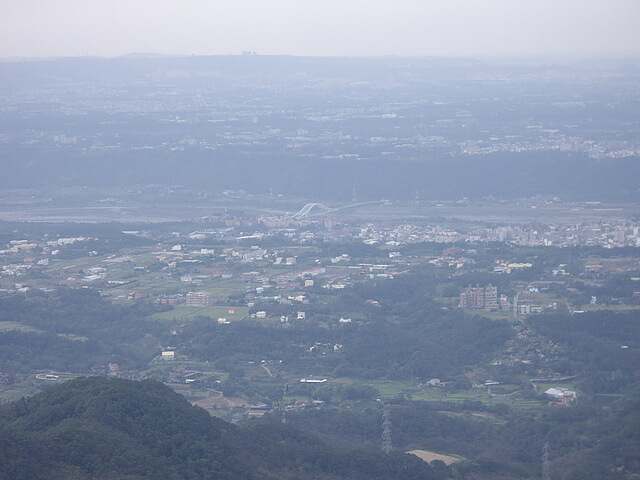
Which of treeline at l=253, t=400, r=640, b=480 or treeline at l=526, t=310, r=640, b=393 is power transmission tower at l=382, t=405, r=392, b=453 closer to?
treeline at l=253, t=400, r=640, b=480

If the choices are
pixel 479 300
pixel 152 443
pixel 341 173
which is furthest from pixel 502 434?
pixel 341 173

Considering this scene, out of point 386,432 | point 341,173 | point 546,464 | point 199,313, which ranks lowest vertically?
point 341,173

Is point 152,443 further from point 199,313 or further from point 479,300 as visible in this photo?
point 479,300

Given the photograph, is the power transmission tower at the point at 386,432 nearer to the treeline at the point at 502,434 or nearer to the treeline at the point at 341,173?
the treeline at the point at 502,434

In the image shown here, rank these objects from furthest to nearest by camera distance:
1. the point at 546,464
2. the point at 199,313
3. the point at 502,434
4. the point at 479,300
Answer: the point at 199,313
the point at 479,300
the point at 502,434
the point at 546,464

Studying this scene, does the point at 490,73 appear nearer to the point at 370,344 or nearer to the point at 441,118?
the point at 441,118

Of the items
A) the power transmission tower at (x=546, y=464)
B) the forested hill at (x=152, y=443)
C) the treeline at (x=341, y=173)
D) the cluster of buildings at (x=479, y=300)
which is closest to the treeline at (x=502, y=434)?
the power transmission tower at (x=546, y=464)
